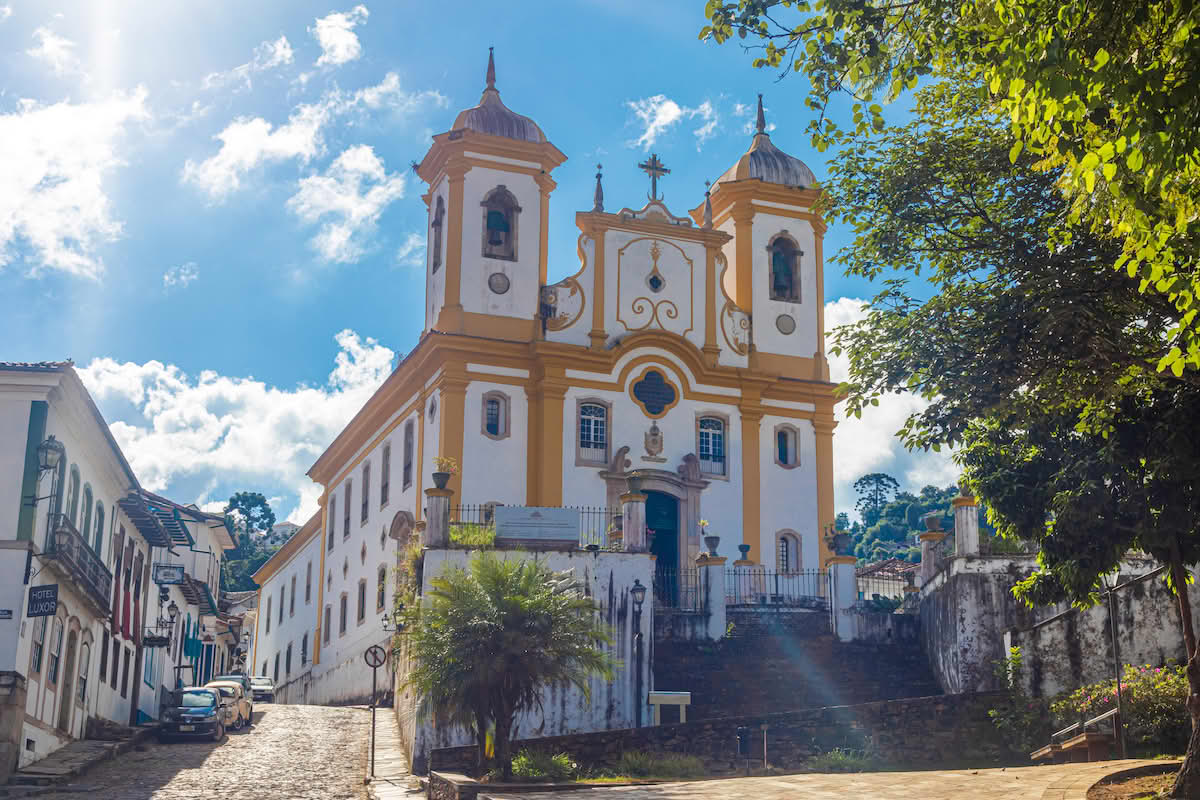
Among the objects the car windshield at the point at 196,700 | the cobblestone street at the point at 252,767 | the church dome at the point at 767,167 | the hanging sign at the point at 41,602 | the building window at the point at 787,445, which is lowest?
the cobblestone street at the point at 252,767

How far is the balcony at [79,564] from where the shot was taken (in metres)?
22.4

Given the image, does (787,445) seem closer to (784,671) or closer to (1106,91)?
(784,671)

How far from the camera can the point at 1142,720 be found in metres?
17.5

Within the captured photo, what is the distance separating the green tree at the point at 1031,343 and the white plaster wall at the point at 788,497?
1710cm

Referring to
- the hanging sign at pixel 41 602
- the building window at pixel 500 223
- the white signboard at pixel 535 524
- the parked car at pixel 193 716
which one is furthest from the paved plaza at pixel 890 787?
the building window at pixel 500 223

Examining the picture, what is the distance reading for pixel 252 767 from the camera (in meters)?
21.5

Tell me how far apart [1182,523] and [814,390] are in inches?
785

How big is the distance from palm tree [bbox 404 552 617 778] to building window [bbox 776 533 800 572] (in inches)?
613

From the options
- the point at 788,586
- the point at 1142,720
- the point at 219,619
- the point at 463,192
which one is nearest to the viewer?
the point at 1142,720

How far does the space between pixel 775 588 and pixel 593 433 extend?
5.61 metres

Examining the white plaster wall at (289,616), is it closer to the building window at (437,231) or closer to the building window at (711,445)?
the building window at (437,231)

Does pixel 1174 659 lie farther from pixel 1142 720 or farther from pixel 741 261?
pixel 741 261

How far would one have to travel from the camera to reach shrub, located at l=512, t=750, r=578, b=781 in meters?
18.0

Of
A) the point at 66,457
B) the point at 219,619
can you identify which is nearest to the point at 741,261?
the point at 66,457
